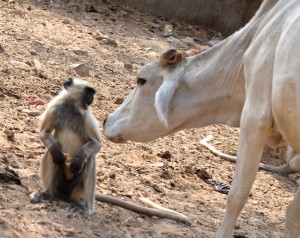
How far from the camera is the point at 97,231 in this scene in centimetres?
514

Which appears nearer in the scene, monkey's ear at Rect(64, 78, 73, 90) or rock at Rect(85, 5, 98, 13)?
monkey's ear at Rect(64, 78, 73, 90)

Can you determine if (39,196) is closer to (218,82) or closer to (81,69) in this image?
(218,82)

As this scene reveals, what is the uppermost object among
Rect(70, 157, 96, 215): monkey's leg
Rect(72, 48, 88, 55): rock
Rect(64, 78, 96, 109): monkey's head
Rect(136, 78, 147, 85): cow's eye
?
Rect(136, 78, 147, 85): cow's eye

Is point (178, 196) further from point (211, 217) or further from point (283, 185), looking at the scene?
point (283, 185)

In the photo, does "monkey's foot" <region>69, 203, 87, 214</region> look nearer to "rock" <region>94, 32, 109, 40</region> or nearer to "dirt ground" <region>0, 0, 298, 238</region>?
"dirt ground" <region>0, 0, 298, 238</region>

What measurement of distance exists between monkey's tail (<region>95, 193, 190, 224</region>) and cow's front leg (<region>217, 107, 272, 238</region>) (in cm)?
78

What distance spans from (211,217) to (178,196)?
36 cm

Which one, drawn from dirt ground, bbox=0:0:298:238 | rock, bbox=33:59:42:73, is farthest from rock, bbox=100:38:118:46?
rock, bbox=33:59:42:73

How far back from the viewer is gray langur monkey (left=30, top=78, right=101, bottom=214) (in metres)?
5.48

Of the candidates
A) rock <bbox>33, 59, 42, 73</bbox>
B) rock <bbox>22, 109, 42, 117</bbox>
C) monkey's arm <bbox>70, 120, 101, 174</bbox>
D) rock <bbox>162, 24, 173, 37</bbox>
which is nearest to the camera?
monkey's arm <bbox>70, 120, 101, 174</bbox>

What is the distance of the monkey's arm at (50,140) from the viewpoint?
5449 millimetres

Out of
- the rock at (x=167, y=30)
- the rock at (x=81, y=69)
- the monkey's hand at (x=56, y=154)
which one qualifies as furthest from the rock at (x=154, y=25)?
the monkey's hand at (x=56, y=154)

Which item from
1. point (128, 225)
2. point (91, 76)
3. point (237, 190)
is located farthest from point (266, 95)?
point (91, 76)

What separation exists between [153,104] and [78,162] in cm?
60
